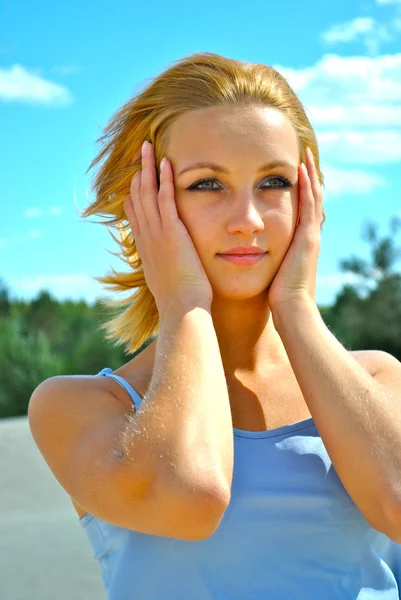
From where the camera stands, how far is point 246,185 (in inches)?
73.9

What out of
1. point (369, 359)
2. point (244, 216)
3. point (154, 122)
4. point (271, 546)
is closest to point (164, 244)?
point (244, 216)

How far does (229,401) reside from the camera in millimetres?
1914

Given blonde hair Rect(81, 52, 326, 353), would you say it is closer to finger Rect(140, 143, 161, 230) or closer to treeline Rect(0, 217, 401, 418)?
finger Rect(140, 143, 161, 230)

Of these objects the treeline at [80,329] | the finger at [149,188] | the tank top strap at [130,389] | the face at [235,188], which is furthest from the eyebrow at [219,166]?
the treeline at [80,329]

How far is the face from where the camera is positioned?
1.87 m

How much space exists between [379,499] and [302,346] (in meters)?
0.38

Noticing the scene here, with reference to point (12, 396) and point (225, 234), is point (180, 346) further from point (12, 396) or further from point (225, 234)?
point (12, 396)

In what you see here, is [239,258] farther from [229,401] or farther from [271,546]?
[271,546]

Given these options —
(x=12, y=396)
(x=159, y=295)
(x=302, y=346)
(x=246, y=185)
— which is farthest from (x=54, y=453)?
(x=12, y=396)

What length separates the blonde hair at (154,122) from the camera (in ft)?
6.57

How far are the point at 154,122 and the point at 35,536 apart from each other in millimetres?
3199

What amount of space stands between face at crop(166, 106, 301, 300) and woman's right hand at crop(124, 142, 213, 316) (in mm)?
35

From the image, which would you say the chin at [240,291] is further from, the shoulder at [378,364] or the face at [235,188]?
the shoulder at [378,364]

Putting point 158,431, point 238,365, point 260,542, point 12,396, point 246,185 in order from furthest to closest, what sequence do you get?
point 12,396, point 238,365, point 246,185, point 260,542, point 158,431
